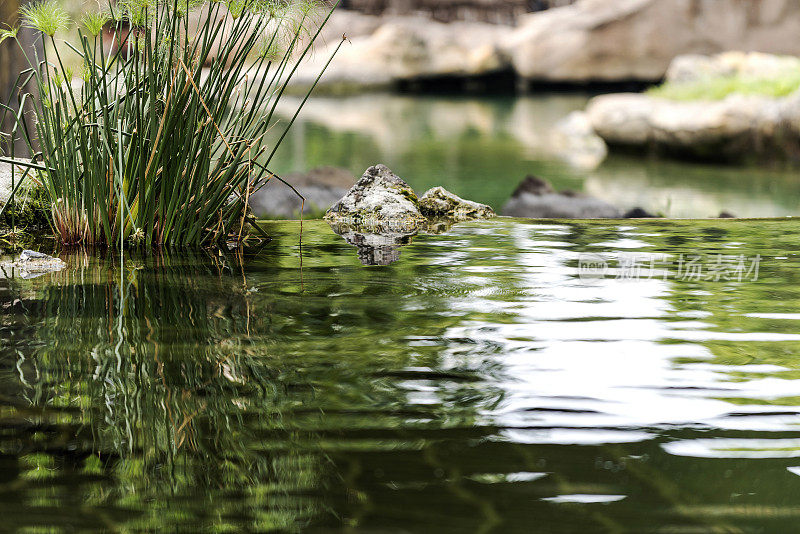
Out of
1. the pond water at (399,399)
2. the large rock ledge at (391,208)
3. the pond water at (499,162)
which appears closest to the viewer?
the pond water at (399,399)

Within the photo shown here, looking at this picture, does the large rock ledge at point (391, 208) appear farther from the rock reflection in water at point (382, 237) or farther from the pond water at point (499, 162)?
the pond water at point (499, 162)

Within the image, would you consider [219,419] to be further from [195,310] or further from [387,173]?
[387,173]

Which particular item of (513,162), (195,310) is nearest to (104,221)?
(195,310)

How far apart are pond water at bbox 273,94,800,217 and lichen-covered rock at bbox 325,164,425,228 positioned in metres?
2.46

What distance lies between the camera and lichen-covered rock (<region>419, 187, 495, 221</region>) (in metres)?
3.31

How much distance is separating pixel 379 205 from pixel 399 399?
195 centimetres

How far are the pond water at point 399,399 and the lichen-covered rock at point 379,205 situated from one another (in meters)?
0.95

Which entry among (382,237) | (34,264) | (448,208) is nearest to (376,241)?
(382,237)

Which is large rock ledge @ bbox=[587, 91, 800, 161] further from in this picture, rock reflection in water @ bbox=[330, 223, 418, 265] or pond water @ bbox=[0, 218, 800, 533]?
pond water @ bbox=[0, 218, 800, 533]

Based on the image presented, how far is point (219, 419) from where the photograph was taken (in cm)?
118

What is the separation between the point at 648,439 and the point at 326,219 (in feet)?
7.27

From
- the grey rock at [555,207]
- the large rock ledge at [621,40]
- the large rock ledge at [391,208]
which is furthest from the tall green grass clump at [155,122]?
the large rock ledge at [621,40]

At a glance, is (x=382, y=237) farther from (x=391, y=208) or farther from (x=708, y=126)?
(x=708, y=126)

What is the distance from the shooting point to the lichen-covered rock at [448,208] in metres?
3.31
